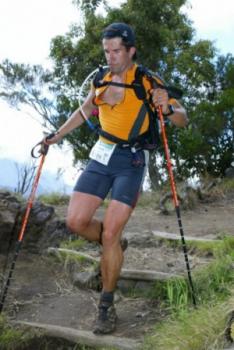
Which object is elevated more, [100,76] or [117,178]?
[100,76]

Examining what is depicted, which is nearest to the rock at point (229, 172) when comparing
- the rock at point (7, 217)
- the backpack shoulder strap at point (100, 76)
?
the rock at point (7, 217)

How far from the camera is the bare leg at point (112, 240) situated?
525cm

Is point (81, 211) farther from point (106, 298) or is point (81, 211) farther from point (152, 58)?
point (152, 58)

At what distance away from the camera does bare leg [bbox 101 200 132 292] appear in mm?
5246

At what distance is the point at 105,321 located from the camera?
543 centimetres

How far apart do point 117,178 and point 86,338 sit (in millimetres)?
1394

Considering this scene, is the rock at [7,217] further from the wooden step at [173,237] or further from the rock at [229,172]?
the rock at [229,172]

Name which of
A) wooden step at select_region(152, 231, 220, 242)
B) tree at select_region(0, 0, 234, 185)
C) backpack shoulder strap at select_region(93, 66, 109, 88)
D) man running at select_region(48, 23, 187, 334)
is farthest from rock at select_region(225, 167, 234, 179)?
man running at select_region(48, 23, 187, 334)

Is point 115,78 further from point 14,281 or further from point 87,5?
point 87,5

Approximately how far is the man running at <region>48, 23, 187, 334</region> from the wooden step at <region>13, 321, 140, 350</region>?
0.34 feet

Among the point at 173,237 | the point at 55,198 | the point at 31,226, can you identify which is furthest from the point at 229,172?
the point at 31,226

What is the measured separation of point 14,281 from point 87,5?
1490cm

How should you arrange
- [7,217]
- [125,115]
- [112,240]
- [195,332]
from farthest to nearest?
1. [7,217]
2. [125,115]
3. [112,240]
4. [195,332]

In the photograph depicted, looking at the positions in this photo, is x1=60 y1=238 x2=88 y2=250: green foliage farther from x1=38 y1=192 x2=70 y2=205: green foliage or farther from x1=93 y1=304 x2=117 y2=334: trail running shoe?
x1=38 y1=192 x2=70 y2=205: green foliage
